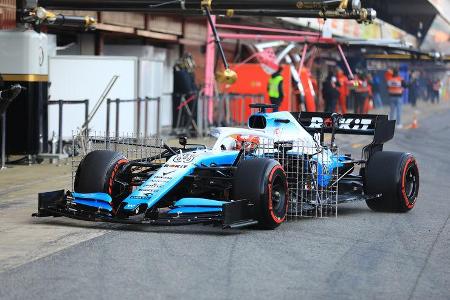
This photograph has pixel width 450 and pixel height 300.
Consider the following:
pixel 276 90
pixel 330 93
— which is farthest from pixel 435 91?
pixel 276 90

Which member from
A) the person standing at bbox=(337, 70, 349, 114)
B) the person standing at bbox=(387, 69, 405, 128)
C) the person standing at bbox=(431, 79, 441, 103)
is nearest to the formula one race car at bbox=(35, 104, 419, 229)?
the person standing at bbox=(387, 69, 405, 128)

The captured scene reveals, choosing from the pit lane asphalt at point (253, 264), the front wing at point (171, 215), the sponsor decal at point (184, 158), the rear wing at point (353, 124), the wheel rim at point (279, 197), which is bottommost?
the pit lane asphalt at point (253, 264)

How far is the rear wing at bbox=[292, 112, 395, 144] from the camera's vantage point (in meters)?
12.6

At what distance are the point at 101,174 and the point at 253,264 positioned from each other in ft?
8.95

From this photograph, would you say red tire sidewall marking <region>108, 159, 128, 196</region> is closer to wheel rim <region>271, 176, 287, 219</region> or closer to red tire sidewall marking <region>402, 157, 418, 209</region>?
wheel rim <region>271, 176, 287, 219</region>

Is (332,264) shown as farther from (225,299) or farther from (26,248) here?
(26,248)

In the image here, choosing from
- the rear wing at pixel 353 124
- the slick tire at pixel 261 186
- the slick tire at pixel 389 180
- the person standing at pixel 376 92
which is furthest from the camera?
the person standing at pixel 376 92

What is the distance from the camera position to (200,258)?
29.0ft

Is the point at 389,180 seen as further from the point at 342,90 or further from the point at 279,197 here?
the point at 342,90

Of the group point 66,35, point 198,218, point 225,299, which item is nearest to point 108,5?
point 66,35

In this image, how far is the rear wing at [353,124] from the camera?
12614 millimetres

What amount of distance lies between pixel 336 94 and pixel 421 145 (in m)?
12.7

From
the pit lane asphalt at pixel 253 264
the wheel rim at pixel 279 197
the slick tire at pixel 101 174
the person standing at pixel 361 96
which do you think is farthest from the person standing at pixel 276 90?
the wheel rim at pixel 279 197

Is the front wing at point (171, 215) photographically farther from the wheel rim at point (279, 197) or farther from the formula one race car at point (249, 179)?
the wheel rim at point (279, 197)
